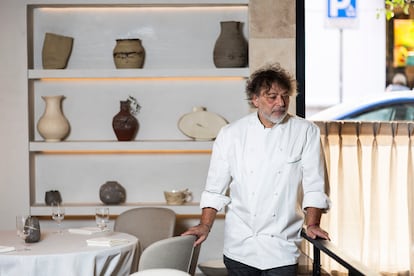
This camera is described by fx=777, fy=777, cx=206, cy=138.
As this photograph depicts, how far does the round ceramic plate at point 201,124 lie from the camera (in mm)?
5426

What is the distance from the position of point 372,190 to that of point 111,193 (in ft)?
6.11

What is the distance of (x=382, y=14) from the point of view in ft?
18.0

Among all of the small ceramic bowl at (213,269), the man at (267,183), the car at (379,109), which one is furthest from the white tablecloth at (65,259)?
the car at (379,109)

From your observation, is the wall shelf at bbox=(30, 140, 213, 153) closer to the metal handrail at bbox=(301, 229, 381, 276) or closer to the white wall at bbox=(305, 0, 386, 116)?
the white wall at bbox=(305, 0, 386, 116)

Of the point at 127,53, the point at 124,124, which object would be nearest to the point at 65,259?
the point at 124,124

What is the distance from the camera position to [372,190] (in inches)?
220

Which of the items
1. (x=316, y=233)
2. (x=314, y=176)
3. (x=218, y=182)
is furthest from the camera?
(x=218, y=182)

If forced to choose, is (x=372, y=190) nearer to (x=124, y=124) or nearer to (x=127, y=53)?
(x=124, y=124)

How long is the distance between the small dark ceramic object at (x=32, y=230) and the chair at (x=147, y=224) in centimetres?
89

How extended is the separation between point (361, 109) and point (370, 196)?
0.63 meters

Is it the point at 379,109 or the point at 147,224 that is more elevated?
the point at 379,109

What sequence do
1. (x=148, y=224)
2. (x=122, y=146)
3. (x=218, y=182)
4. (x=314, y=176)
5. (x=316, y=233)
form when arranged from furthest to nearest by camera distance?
(x=122, y=146), (x=148, y=224), (x=218, y=182), (x=314, y=176), (x=316, y=233)

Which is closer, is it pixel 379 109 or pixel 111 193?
pixel 111 193

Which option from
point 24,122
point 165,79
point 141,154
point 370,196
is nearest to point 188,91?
point 165,79
